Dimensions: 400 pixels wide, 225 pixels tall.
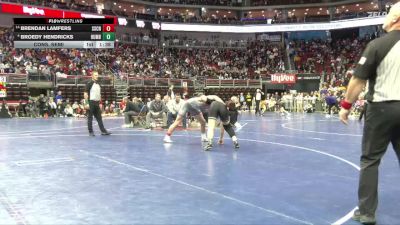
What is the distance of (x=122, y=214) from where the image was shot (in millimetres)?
4516

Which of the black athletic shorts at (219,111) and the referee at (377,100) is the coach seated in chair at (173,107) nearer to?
the black athletic shorts at (219,111)

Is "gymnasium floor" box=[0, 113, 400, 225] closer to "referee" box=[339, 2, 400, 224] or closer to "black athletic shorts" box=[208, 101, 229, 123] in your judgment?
"referee" box=[339, 2, 400, 224]

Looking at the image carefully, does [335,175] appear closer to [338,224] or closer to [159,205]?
[338,224]

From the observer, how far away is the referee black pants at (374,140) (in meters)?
4.13

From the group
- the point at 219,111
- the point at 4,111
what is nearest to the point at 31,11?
the point at 4,111

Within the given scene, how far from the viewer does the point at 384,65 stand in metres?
4.16

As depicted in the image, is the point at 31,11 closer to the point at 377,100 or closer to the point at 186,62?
the point at 186,62

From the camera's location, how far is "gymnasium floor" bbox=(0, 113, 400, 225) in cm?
448

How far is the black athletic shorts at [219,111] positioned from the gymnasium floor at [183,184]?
74cm

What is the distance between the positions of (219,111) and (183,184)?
14.3 ft

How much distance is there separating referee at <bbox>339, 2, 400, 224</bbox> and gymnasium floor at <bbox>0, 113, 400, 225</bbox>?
317 millimetres

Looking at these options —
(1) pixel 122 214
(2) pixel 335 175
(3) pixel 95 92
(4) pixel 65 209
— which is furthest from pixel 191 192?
(3) pixel 95 92
